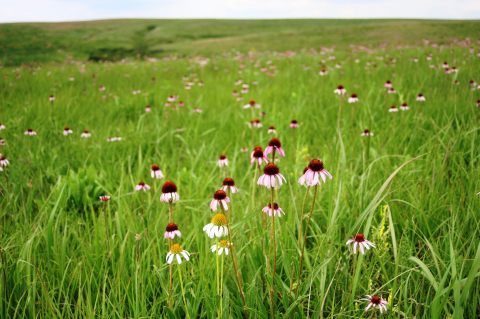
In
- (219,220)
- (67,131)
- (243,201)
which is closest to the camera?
(219,220)

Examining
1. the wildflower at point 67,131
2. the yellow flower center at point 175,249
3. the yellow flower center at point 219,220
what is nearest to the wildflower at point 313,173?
the yellow flower center at point 219,220

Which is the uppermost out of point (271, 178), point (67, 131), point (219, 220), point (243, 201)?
point (271, 178)

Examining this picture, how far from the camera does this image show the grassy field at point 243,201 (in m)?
1.45

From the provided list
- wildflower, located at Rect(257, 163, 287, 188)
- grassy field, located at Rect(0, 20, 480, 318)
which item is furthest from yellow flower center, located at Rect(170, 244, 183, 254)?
wildflower, located at Rect(257, 163, 287, 188)

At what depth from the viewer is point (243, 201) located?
8.04 ft

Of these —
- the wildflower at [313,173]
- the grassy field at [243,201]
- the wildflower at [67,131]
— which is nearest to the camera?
the wildflower at [313,173]

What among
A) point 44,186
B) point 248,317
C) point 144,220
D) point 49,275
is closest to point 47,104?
point 44,186

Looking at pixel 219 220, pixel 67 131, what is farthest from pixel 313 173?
pixel 67 131

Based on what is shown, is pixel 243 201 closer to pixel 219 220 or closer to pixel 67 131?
pixel 219 220

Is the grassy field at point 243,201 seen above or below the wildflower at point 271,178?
below

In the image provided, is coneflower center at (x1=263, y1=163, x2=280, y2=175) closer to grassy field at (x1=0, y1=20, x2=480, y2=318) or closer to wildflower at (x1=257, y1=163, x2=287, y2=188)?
wildflower at (x1=257, y1=163, x2=287, y2=188)

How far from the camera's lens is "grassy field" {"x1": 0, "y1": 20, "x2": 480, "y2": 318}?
1.45 meters

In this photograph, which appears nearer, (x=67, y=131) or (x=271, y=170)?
(x=271, y=170)

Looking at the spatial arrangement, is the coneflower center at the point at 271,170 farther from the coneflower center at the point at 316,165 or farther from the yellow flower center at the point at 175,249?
the yellow flower center at the point at 175,249
